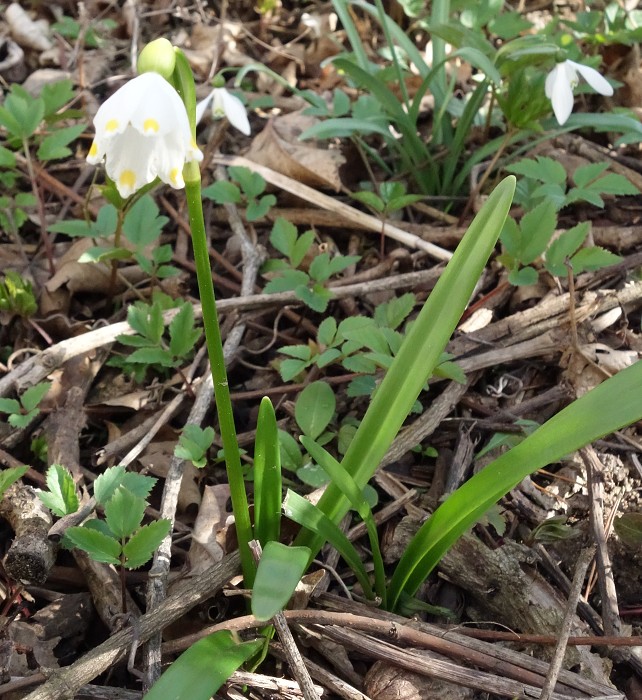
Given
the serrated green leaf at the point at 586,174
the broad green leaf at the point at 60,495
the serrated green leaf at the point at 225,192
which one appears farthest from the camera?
the serrated green leaf at the point at 225,192

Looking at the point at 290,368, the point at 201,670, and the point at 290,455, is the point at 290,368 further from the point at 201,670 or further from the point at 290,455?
the point at 201,670

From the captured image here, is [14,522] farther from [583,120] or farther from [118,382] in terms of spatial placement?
[583,120]

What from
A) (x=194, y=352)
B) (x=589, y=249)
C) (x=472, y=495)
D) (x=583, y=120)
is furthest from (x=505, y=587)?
(x=583, y=120)

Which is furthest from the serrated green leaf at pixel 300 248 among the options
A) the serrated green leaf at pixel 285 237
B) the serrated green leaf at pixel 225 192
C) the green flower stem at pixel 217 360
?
the green flower stem at pixel 217 360

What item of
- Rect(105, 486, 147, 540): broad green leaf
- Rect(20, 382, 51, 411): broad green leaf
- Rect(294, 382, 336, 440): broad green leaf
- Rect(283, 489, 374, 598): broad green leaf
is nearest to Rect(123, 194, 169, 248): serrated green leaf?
Rect(20, 382, 51, 411): broad green leaf

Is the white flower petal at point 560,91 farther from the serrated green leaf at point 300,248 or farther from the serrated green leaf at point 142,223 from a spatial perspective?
the serrated green leaf at point 142,223

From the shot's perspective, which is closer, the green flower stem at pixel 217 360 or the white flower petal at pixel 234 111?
the green flower stem at pixel 217 360

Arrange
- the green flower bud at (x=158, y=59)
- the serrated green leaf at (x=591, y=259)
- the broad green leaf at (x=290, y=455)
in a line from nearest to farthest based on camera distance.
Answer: the green flower bud at (x=158, y=59), the broad green leaf at (x=290, y=455), the serrated green leaf at (x=591, y=259)
